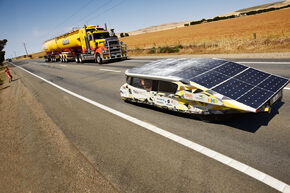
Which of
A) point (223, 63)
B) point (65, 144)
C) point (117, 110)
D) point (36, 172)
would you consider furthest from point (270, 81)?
point (36, 172)

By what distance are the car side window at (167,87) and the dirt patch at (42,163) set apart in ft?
8.89

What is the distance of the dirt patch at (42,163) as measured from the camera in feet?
12.0

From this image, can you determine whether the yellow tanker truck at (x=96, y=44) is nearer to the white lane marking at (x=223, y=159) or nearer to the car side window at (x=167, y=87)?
the white lane marking at (x=223, y=159)

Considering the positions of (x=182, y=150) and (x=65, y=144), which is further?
(x=65, y=144)

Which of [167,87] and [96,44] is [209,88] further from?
[96,44]

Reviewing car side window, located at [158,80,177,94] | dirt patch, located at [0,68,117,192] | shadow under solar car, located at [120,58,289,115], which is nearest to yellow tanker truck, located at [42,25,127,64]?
dirt patch, located at [0,68,117,192]

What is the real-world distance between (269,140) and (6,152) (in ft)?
21.2

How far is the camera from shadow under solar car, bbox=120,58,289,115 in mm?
4266

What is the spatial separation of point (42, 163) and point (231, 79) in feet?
16.4

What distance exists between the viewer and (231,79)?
4961 millimetres

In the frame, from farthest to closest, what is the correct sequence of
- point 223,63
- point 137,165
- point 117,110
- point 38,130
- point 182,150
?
point 117,110, point 38,130, point 223,63, point 182,150, point 137,165

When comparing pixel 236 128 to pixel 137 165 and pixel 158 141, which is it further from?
pixel 137 165

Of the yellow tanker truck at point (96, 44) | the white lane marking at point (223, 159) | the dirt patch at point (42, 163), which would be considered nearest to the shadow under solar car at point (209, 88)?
the white lane marking at point (223, 159)

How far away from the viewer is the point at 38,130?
636cm
